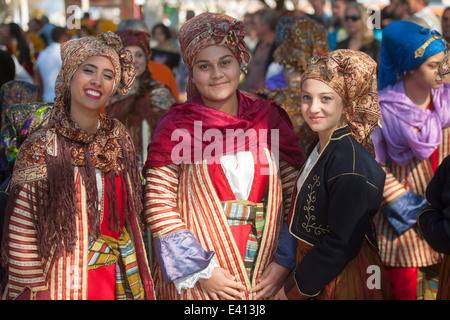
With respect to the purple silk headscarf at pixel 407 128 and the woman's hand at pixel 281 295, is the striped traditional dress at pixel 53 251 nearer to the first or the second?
the woman's hand at pixel 281 295

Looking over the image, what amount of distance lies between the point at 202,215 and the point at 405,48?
5.98 feet

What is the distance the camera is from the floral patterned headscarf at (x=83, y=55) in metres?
2.48

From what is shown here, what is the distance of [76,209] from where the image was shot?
7.98 ft

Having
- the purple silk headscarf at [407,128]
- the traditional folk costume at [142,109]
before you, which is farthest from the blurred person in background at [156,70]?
the purple silk headscarf at [407,128]

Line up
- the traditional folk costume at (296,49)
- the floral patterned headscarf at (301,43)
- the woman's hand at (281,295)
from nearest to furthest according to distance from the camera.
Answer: the woman's hand at (281,295) → the traditional folk costume at (296,49) → the floral patterned headscarf at (301,43)

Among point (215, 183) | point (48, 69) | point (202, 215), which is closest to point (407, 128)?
point (215, 183)

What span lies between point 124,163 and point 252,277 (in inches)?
34.8

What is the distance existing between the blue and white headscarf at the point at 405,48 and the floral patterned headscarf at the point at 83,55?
1.86 m

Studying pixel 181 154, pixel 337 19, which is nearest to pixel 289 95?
pixel 181 154

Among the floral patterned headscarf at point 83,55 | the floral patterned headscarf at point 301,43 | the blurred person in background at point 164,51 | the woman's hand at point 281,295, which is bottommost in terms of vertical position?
the woman's hand at point 281,295

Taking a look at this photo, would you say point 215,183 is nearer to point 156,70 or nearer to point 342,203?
point 342,203

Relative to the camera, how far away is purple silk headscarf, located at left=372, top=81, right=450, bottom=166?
10.9 ft

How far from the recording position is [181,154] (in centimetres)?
267

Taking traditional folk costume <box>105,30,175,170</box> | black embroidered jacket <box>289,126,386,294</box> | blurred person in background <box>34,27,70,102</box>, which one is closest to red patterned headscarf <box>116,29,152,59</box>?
traditional folk costume <box>105,30,175,170</box>
